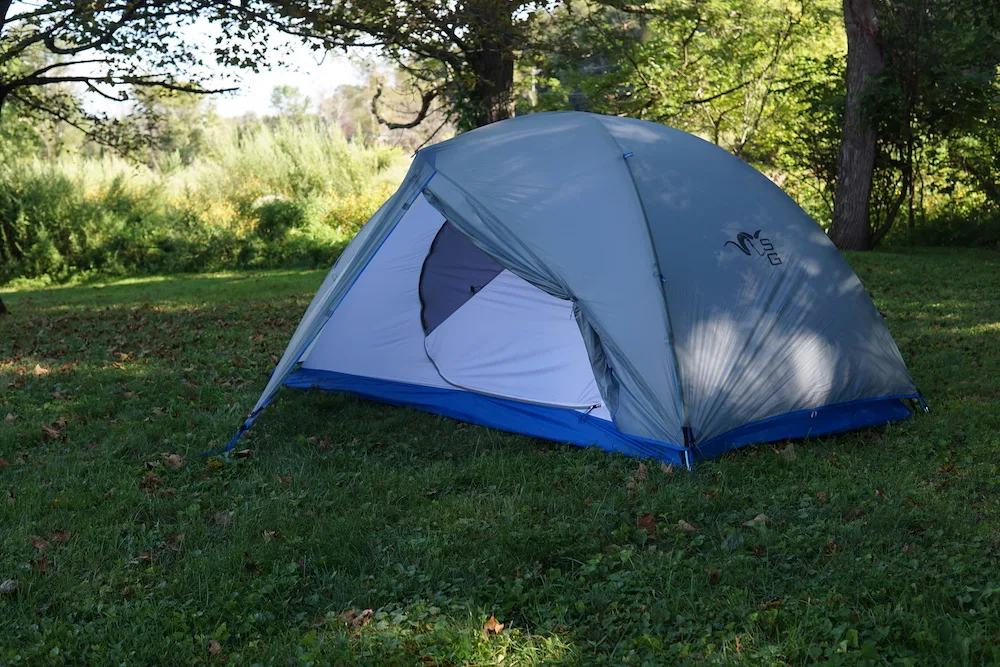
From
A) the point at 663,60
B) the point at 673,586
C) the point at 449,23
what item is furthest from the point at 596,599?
the point at 663,60

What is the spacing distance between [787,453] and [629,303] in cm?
106

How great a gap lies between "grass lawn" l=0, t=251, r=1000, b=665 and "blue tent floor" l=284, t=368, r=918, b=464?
0.09 metres

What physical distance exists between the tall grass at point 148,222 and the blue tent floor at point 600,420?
962 cm

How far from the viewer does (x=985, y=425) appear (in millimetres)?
4566

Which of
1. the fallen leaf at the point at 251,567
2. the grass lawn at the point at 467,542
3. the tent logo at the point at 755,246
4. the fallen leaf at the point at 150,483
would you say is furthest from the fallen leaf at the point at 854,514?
the fallen leaf at the point at 150,483

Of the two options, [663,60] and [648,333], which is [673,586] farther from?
[663,60]

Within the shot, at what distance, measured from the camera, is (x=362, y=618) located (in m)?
2.87

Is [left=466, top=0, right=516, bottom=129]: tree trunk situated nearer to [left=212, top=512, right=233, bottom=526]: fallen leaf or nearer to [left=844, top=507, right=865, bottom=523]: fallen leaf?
[left=212, top=512, right=233, bottom=526]: fallen leaf

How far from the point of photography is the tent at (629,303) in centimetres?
428

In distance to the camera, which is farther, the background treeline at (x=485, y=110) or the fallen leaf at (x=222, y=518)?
the background treeline at (x=485, y=110)

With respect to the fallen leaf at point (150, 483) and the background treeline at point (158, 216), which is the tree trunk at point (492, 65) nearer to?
the background treeline at point (158, 216)

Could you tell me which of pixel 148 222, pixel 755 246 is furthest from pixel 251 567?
pixel 148 222

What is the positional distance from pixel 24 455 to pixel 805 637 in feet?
13.1

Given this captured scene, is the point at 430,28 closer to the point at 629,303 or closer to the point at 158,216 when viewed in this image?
the point at 629,303
